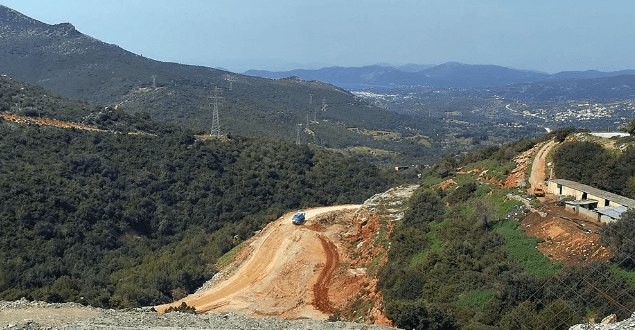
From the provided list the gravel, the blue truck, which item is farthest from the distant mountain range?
the gravel

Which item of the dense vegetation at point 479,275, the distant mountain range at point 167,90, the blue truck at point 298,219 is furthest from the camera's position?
the distant mountain range at point 167,90

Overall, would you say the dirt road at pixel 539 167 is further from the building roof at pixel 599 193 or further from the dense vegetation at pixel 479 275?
the dense vegetation at pixel 479 275

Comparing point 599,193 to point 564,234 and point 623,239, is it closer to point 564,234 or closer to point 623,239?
point 564,234

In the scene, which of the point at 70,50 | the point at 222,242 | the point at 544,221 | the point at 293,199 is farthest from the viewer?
the point at 70,50

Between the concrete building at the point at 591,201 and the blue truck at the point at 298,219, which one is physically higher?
the concrete building at the point at 591,201

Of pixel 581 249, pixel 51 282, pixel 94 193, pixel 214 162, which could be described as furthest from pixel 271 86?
pixel 581 249

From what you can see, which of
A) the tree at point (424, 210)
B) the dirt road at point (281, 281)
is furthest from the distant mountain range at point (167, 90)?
the tree at point (424, 210)

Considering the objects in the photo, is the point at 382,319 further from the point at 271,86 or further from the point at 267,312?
the point at 271,86
